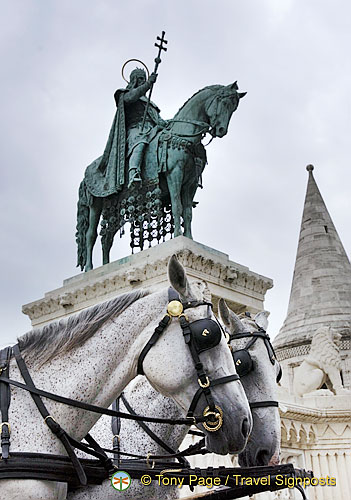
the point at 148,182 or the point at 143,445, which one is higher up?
the point at 148,182

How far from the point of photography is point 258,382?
3.95 metres

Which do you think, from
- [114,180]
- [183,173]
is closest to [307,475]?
[183,173]

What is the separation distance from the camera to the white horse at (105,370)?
260cm

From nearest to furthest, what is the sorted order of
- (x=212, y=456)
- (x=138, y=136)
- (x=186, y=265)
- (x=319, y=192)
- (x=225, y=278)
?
(x=212, y=456) → (x=186, y=265) → (x=225, y=278) → (x=138, y=136) → (x=319, y=192)

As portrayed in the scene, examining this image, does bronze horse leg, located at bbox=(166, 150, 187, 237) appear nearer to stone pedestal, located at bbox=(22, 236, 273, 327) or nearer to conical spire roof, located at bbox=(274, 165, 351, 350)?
stone pedestal, located at bbox=(22, 236, 273, 327)

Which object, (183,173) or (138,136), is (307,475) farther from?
(138,136)

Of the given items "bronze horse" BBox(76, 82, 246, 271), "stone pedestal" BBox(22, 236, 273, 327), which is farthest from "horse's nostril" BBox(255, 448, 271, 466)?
"bronze horse" BBox(76, 82, 246, 271)

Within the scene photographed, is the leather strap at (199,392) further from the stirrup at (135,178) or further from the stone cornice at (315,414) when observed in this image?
the stone cornice at (315,414)

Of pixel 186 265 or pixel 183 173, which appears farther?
pixel 183 173

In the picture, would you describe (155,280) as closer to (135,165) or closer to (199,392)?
(135,165)

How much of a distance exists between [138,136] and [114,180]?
68 cm

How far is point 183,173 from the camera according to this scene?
8609mm

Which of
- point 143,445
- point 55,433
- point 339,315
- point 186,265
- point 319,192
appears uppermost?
point 319,192

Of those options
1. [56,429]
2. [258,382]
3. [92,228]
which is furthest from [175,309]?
[92,228]
